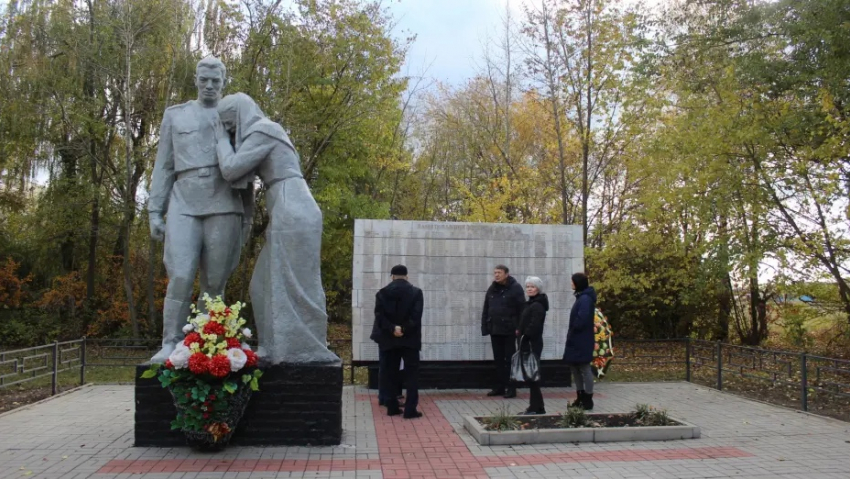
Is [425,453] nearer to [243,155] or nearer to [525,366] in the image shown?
[525,366]

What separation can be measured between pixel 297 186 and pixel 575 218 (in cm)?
1285

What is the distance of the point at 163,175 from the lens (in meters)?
5.58

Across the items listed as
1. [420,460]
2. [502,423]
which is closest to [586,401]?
[502,423]

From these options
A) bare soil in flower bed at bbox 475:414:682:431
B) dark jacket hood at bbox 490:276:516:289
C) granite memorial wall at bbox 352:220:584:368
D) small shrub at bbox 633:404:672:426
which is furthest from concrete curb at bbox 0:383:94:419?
small shrub at bbox 633:404:672:426

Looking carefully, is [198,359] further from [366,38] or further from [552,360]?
[366,38]

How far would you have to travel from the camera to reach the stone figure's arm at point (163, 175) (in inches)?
218

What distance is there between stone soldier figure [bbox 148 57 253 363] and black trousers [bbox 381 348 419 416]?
2165mm

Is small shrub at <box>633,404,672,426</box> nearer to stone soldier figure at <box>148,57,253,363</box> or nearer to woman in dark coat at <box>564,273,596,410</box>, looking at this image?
woman in dark coat at <box>564,273,596,410</box>

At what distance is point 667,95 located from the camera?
50.2 ft

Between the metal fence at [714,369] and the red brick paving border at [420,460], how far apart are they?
306 centimetres

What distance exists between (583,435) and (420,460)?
1.63 m

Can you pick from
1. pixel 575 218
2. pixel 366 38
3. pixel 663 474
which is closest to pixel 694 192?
pixel 575 218

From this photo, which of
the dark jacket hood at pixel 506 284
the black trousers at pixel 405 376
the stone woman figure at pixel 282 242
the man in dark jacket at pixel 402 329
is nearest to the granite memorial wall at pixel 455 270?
the dark jacket hood at pixel 506 284

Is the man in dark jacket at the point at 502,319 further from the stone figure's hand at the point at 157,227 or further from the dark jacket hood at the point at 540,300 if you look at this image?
the stone figure's hand at the point at 157,227
